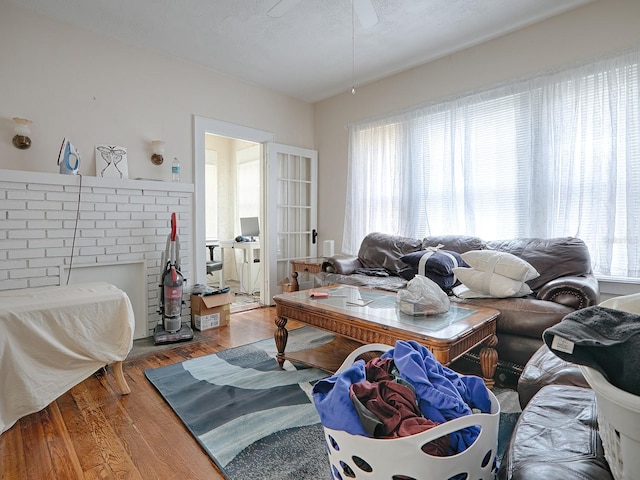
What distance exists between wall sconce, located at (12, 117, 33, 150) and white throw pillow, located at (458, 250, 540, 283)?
353 cm

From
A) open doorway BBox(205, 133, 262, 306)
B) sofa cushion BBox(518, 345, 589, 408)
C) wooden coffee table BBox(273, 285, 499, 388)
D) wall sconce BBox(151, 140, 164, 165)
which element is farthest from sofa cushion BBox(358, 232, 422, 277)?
wall sconce BBox(151, 140, 164, 165)

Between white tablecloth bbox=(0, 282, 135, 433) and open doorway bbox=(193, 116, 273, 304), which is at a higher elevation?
open doorway bbox=(193, 116, 273, 304)

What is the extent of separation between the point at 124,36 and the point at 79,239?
1874 mm

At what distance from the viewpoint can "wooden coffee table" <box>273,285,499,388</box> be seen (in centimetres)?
166

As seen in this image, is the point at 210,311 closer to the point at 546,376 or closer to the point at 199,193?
the point at 199,193

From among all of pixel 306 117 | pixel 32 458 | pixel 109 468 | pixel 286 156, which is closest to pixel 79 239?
pixel 32 458

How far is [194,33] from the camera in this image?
3.07m

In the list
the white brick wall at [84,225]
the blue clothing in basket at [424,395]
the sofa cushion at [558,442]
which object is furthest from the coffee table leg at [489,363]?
the white brick wall at [84,225]

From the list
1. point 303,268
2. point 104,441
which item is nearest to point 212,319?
point 303,268

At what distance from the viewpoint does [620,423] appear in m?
0.51

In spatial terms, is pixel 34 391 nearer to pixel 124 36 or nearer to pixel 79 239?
pixel 79 239

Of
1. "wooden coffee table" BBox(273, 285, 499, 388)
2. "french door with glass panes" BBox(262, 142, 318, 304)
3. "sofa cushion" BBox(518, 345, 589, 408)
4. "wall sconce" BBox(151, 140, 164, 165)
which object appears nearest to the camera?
"sofa cushion" BBox(518, 345, 589, 408)

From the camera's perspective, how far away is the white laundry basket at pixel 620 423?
0.48 metres

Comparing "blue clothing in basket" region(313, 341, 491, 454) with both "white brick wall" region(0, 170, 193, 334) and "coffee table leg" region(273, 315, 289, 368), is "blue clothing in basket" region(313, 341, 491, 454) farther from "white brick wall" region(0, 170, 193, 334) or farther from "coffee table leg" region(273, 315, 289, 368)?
"white brick wall" region(0, 170, 193, 334)
